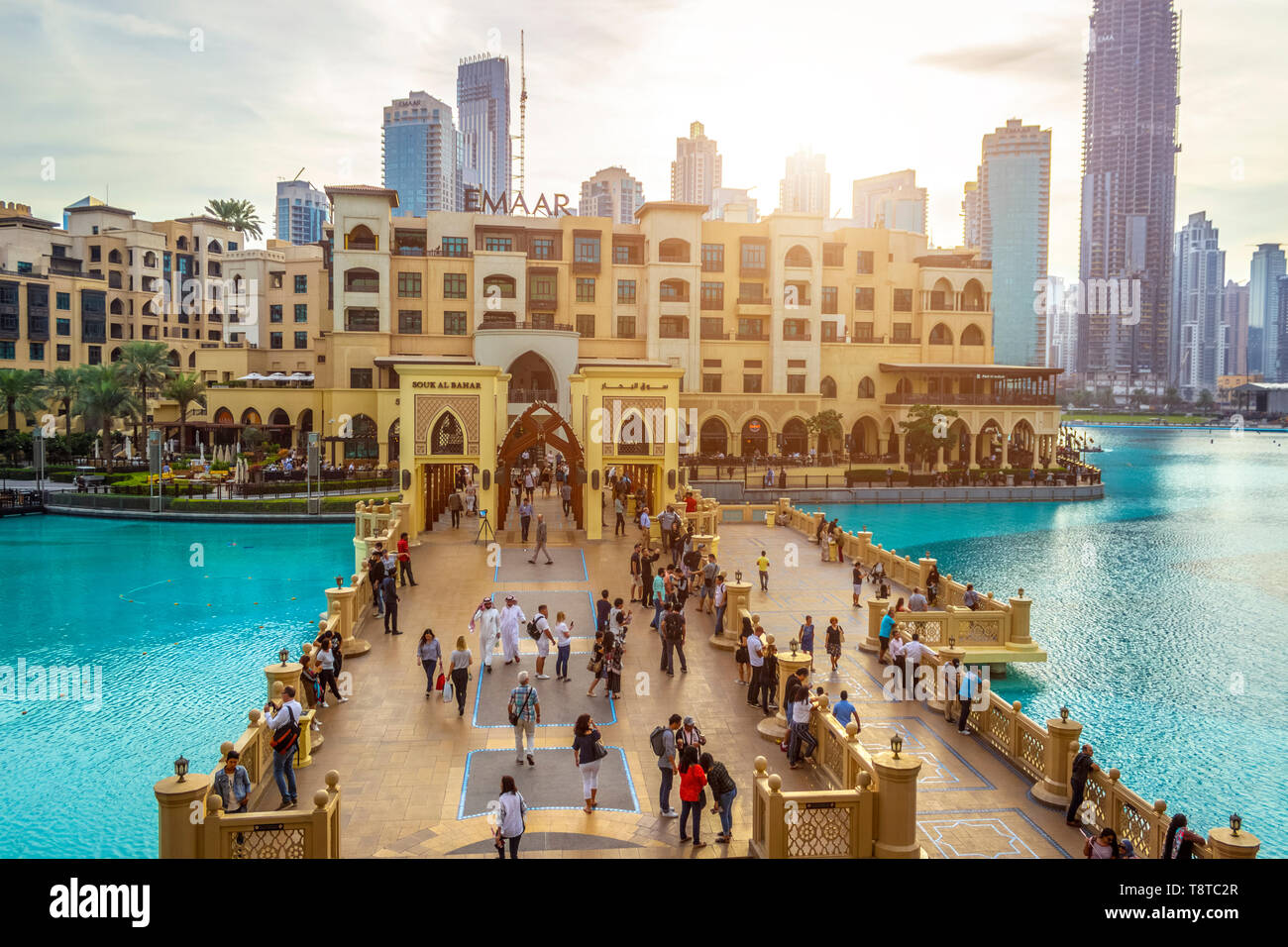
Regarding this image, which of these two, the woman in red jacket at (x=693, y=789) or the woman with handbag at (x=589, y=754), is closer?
the woman in red jacket at (x=693, y=789)

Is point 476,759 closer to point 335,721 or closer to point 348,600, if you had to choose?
point 335,721

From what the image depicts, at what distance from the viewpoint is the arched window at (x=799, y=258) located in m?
72.6

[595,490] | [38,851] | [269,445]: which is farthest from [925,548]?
[269,445]

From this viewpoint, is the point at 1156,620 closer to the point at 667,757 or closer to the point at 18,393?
the point at 667,757

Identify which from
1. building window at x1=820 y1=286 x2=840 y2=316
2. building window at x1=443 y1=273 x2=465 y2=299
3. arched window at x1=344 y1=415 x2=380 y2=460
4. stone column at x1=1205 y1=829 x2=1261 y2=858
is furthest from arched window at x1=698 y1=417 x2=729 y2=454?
stone column at x1=1205 y1=829 x2=1261 y2=858

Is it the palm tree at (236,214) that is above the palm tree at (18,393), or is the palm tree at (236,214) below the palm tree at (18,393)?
above

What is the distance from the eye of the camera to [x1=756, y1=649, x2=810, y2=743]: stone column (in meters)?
16.2

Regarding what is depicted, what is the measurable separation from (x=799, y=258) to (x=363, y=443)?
36851 millimetres

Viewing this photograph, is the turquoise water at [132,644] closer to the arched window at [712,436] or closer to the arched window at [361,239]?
the arched window at [361,239]

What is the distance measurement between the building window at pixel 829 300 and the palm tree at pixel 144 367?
5082 centimetres

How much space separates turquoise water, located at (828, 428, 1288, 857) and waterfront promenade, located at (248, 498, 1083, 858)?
535cm

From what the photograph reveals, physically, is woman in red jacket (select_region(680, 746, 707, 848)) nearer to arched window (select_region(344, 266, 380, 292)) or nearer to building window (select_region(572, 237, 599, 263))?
arched window (select_region(344, 266, 380, 292))
